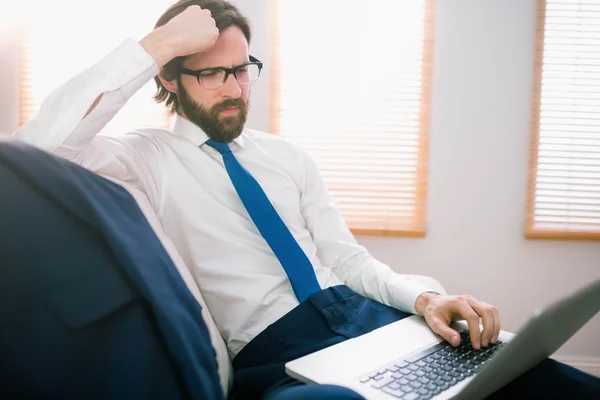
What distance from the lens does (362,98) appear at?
2209mm

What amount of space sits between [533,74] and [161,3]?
1921 mm

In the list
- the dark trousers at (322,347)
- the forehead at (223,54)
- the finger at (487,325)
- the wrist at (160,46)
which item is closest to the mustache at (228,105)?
the forehead at (223,54)

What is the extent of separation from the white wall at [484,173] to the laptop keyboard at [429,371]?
1330 millimetres

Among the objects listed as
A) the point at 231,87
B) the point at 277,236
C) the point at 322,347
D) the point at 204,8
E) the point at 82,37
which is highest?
the point at 82,37

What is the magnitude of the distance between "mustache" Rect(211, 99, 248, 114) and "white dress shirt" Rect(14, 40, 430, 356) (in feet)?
0.29

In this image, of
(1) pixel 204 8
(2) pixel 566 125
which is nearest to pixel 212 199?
(1) pixel 204 8

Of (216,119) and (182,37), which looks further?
(216,119)

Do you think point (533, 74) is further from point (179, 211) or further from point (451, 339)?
point (179, 211)

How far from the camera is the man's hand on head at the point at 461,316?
37.9 inches

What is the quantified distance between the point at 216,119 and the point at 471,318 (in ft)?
2.88

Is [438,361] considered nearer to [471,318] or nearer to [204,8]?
[471,318]

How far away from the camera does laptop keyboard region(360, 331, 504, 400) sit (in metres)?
0.76

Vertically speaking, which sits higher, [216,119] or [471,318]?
[216,119]

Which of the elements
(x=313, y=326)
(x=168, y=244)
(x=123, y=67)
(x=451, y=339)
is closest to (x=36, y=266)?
(x=168, y=244)
